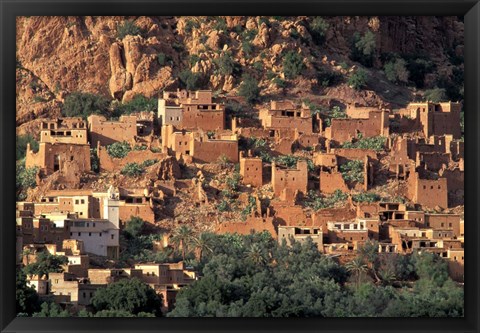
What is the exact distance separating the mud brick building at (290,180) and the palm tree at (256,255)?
2500 millimetres

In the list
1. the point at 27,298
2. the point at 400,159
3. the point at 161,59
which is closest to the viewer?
the point at 27,298

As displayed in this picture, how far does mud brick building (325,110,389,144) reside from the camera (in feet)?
95.1

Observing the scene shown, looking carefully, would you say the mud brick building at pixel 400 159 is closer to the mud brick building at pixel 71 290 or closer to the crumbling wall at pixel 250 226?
the crumbling wall at pixel 250 226

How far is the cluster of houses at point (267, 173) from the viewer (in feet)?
81.8

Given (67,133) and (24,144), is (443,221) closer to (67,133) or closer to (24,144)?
(67,133)

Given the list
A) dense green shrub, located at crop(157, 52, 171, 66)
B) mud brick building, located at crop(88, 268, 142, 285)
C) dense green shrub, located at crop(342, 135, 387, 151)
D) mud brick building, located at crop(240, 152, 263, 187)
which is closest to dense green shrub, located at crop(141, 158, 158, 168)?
mud brick building, located at crop(240, 152, 263, 187)

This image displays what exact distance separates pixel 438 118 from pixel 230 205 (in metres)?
4.71

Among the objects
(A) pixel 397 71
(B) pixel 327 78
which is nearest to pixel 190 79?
(B) pixel 327 78

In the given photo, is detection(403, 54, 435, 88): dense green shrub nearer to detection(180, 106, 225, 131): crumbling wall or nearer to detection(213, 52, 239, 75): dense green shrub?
detection(213, 52, 239, 75): dense green shrub

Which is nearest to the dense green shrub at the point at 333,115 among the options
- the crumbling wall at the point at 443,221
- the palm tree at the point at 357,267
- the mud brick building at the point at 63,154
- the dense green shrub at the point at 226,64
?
the dense green shrub at the point at 226,64

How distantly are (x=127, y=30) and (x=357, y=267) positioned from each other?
9.89m
